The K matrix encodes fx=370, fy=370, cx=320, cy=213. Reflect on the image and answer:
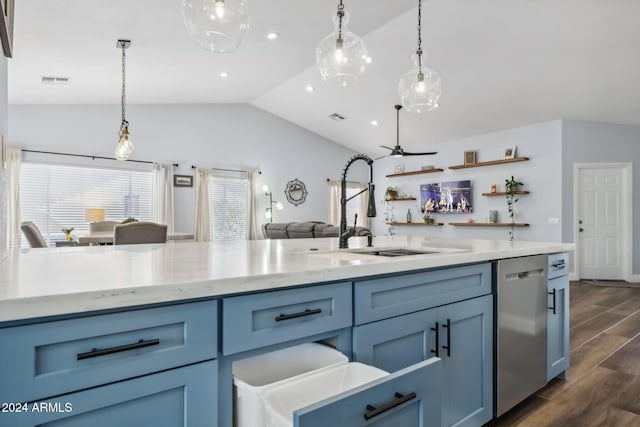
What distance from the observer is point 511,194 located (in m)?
6.82

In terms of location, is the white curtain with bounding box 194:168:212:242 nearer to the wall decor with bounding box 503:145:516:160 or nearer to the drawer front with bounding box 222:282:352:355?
the wall decor with bounding box 503:145:516:160

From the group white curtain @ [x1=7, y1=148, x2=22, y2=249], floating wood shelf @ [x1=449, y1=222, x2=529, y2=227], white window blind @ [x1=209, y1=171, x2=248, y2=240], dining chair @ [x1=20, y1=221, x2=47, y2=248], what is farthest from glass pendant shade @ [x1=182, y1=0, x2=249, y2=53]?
floating wood shelf @ [x1=449, y1=222, x2=529, y2=227]

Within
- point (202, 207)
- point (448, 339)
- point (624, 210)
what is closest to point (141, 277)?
point (448, 339)

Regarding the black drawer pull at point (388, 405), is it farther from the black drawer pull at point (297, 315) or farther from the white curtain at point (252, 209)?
the white curtain at point (252, 209)

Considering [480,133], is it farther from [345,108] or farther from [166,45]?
[166,45]

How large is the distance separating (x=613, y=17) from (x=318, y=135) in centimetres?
637

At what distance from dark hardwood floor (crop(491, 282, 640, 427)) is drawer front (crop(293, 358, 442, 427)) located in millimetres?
1211

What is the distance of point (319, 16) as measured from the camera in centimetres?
432

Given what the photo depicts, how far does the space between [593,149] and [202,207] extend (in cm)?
718

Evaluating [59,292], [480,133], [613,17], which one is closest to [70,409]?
[59,292]

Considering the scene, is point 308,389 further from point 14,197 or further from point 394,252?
point 14,197

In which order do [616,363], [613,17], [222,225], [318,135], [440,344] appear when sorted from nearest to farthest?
[440,344]
[616,363]
[613,17]
[222,225]
[318,135]

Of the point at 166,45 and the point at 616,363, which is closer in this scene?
the point at 616,363

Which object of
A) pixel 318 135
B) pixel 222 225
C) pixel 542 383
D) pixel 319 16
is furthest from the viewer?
pixel 318 135
